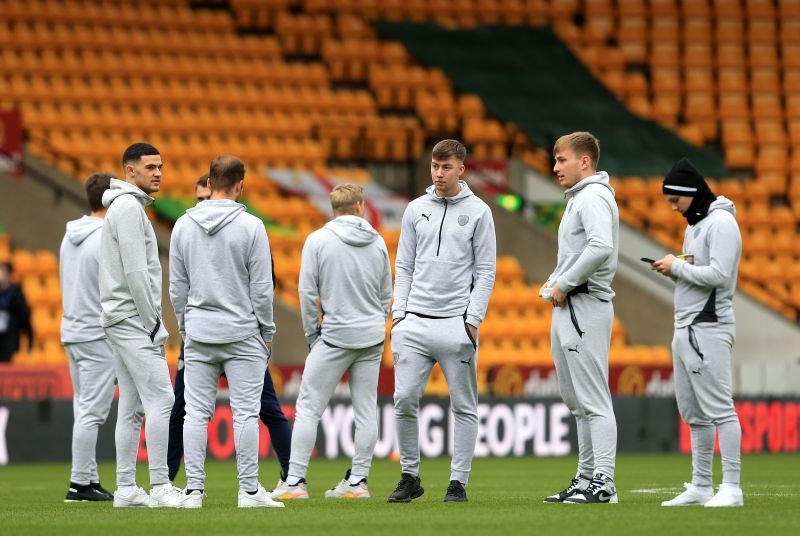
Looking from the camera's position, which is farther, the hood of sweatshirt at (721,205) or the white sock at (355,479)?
the white sock at (355,479)

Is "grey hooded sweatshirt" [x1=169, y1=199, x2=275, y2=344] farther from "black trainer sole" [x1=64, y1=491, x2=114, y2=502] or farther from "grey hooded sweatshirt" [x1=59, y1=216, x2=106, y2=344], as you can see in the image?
"black trainer sole" [x1=64, y1=491, x2=114, y2=502]

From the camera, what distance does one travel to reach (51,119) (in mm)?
21844

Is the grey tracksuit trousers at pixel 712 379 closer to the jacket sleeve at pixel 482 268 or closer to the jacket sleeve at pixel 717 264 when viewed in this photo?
the jacket sleeve at pixel 717 264

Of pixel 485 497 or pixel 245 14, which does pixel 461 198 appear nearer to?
pixel 485 497

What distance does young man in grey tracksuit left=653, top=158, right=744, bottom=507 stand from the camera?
8.74 metres

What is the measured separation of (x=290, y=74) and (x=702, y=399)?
56.0 ft

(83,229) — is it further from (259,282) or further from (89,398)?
(259,282)

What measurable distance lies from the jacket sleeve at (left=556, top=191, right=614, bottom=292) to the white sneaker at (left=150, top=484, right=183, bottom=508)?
8.17 feet

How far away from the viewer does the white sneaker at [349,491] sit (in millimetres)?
9836

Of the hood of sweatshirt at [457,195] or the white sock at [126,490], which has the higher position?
the hood of sweatshirt at [457,195]

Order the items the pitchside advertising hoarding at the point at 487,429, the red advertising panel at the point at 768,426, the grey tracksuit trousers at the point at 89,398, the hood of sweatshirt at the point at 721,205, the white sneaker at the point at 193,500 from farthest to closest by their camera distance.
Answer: the red advertising panel at the point at 768,426
the pitchside advertising hoarding at the point at 487,429
the grey tracksuit trousers at the point at 89,398
the hood of sweatshirt at the point at 721,205
the white sneaker at the point at 193,500

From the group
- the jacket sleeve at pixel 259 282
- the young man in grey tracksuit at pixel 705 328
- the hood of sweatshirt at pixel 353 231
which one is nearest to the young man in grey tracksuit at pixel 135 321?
the jacket sleeve at pixel 259 282

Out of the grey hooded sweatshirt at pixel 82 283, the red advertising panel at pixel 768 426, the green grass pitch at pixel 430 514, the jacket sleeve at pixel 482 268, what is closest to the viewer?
the green grass pitch at pixel 430 514

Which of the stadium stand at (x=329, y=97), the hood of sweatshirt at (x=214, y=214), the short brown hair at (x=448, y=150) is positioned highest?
the stadium stand at (x=329, y=97)
